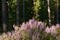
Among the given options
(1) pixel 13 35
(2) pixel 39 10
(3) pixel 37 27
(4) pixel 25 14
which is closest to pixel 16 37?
(1) pixel 13 35

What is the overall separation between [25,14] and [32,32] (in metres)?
33.7

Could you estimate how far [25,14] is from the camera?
1599 inches

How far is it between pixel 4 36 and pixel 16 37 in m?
0.41

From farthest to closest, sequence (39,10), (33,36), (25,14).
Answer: (25,14) → (39,10) → (33,36)

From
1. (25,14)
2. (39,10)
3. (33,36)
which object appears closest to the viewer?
(33,36)

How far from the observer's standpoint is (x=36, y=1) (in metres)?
40.0

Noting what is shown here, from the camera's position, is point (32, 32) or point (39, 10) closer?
point (32, 32)

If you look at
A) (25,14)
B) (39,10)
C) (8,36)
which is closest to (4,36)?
(8,36)

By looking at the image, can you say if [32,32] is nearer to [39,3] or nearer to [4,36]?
[4,36]

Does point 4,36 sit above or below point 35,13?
above

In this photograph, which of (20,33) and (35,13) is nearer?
(20,33)

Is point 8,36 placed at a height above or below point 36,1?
above

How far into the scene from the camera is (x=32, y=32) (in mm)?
7000

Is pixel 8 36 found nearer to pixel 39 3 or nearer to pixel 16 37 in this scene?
pixel 16 37
